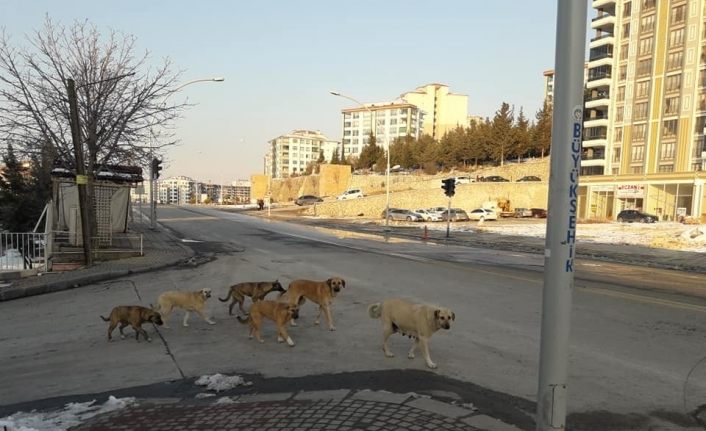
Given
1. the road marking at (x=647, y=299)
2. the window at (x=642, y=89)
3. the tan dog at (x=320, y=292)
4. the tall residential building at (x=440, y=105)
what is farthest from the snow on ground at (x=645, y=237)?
the tall residential building at (x=440, y=105)

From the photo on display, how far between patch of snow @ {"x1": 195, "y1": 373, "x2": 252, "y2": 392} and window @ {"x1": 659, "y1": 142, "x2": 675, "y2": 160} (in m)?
69.1

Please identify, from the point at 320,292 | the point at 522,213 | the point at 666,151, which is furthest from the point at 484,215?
the point at 320,292

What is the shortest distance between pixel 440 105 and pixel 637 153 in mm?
124659

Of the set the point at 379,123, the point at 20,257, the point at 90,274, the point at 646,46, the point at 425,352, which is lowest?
the point at 90,274

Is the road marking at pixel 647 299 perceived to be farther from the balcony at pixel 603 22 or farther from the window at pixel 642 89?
the balcony at pixel 603 22

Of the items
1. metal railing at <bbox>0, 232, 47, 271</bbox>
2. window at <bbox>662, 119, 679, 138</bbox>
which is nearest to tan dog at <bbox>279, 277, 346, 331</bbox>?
metal railing at <bbox>0, 232, 47, 271</bbox>

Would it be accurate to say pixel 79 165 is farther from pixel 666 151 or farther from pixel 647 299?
pixel 666 151

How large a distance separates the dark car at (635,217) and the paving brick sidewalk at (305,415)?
55723mm

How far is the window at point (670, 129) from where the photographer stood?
60.7 m

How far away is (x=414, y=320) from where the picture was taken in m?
5.67

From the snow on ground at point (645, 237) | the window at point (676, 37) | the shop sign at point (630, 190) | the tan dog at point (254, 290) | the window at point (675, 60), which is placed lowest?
the snow on ground at point (645, 237)

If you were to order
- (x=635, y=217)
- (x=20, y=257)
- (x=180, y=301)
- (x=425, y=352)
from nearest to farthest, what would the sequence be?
(x=425, y=352), (x=180, y=301), (x=20, y=257), (x=635, y=217)

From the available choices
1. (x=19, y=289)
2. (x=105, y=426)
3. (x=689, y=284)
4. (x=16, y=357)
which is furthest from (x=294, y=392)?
(x=689, y=284)

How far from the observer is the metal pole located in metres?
2.76
